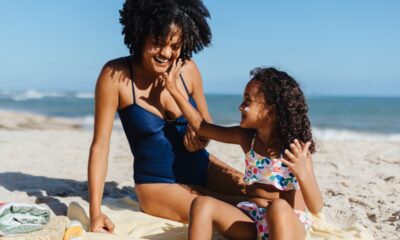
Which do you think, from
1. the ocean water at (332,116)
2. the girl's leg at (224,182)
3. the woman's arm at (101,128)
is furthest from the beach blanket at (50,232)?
the ocean water at (332,116)

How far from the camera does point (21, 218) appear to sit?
294cm

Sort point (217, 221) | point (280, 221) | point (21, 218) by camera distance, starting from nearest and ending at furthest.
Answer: point (280, 221) → point (21, 218) → point (217, 221)

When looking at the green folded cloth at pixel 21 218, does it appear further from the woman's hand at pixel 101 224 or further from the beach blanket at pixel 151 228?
the woman's hand at pixel 101 224

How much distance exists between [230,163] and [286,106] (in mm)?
4019

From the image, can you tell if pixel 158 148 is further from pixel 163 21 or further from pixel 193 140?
pixel 163 21

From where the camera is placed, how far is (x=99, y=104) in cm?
379

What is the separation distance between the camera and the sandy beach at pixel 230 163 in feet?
15.8

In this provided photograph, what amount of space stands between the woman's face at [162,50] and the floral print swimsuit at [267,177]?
89 centimetres

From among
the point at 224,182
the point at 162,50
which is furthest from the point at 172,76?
the point at 224,182

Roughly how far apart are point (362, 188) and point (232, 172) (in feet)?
7.01

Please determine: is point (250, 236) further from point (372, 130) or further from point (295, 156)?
point (372, 130)

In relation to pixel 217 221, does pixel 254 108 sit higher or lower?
higher

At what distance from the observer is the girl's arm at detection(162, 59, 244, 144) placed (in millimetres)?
3516

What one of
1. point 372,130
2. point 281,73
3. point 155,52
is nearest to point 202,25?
point 155,52
